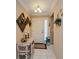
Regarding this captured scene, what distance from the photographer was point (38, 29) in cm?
897

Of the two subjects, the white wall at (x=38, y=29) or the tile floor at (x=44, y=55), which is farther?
the white wall at (x=38, y=29)

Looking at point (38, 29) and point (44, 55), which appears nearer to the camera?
point (44, 55)

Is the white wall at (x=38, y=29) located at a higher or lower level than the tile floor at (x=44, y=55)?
higher

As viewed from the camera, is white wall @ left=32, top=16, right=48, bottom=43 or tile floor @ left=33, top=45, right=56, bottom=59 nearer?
tile floor @ left=33, top=45, right=56, bottom=59

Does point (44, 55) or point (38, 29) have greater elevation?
point (38, 29)

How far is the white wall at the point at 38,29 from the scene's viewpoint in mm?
8859

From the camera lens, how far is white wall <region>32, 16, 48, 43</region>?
29.1 ft

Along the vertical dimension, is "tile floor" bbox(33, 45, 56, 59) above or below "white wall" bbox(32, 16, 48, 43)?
below
